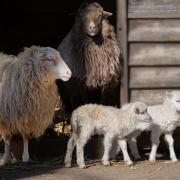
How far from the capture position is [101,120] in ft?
26.7

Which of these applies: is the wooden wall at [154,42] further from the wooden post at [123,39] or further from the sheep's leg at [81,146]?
the sheep's leg at [81,146]

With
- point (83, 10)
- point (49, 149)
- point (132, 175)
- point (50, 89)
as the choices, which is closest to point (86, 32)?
point (83, 10)

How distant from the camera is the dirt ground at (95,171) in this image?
301 inches

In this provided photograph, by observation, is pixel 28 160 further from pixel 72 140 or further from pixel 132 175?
pixel 132 175

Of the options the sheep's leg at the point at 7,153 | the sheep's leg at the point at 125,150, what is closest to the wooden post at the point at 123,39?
the sheep's leg at the point at 125,150

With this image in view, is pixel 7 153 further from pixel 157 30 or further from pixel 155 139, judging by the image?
pixel 157 30

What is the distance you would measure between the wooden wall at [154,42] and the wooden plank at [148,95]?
7 cm

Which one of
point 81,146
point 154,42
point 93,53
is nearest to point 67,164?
point 81,146

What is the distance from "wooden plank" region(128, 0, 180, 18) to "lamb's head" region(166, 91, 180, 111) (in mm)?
1205

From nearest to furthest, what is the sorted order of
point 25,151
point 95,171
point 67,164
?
point 95,171
point 67,164
point 25,151

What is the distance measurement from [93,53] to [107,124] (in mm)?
1412

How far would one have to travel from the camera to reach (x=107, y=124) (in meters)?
8.16

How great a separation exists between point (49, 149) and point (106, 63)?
4.91 ft

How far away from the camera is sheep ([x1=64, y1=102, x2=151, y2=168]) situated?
8.10 meters
